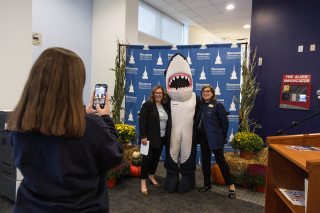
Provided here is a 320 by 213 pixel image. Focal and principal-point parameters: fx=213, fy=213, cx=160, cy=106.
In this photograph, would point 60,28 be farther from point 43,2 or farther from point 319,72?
point 319,72

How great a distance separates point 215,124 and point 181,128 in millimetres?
424

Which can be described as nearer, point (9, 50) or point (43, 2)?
point (9, 50)

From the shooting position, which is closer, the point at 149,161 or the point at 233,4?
Answer: the point at 149,161

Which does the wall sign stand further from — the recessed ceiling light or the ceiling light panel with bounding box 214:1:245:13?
the recessed ceiling light

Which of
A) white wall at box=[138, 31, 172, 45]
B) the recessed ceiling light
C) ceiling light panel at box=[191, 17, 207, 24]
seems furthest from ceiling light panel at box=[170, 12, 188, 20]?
the recessed ceiling light

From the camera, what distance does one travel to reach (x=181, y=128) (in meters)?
2.72

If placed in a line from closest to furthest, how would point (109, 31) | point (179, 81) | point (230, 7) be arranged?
point (179, 81), point (109, 31), point (230, 7)

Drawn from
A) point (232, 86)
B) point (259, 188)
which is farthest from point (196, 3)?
point (259, 188)

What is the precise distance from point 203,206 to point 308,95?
2297 mm

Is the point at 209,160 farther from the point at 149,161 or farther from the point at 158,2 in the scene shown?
the point at 158,2

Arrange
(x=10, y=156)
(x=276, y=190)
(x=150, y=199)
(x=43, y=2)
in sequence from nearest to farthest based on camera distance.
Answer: (x=276, y=190) < (x=10, y=156) < (x=150, y=199) < (x=43, y=2)

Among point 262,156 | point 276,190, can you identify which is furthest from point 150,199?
point 262,156

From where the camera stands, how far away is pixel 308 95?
319 centimetres

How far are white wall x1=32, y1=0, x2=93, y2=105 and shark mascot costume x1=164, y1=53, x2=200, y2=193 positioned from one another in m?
2.51
